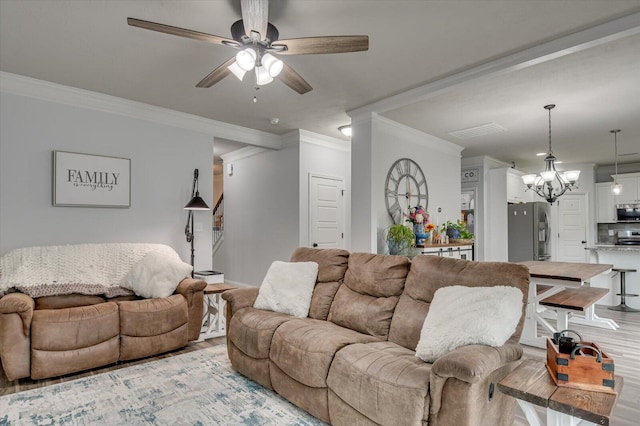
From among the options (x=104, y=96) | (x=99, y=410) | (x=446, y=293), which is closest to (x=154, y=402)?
(x=99, y=410)

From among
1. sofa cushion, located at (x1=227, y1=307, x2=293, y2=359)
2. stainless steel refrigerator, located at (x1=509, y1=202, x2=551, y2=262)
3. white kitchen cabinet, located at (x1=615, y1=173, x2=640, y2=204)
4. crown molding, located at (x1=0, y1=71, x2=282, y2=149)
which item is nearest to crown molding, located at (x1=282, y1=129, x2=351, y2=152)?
crown molding, located at (x1=0, y1=71, x2=282, y2=149)

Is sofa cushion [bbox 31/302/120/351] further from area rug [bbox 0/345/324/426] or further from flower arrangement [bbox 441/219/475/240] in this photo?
flower arrangement [bbox 441/219/475/240]

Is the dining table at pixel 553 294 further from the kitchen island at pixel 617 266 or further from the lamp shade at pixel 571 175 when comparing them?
the kitchen island at pixel 617 266

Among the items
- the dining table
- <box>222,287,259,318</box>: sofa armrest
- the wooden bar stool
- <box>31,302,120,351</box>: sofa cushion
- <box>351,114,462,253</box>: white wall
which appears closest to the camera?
<box>31,302,120,351</box>: sofa cushion

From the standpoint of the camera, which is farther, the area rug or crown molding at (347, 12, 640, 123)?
crown molding at (347, 12, 640, 123)

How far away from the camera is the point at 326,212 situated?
576cm

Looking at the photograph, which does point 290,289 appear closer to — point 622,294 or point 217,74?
point 217,74

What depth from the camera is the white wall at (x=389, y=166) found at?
14.3ft

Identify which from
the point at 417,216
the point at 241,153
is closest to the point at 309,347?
the point at 417,216

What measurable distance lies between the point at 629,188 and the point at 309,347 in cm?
772

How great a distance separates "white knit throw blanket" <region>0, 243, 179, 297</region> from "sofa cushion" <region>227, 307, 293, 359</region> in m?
1.45

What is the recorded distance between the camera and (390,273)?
2574 mm

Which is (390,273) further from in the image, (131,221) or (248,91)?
(131,221)

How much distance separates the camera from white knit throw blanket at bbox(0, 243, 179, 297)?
10.2ft
